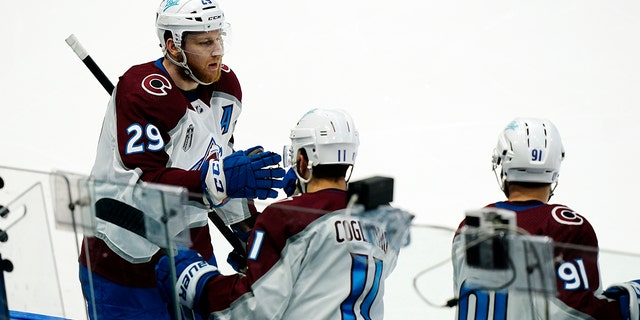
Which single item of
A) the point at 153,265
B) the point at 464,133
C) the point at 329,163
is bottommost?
the point at 464,133

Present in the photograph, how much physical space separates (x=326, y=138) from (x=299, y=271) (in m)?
0.34

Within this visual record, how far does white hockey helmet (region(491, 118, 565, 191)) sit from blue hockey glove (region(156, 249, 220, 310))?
30.9 inches

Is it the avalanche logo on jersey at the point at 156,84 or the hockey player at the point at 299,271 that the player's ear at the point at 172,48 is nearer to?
the avalanche logo on jersey at the point at 156,84

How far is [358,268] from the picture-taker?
8.14 ft

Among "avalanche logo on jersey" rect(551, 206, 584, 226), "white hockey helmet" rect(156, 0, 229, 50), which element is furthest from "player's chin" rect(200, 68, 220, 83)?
"avalanche logo on jersey" rect(551, 206, 584, 226)

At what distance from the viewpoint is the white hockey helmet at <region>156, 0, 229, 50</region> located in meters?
3.40

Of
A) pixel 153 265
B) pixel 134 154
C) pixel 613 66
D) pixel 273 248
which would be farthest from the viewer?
pixel 613 66

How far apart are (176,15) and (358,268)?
1.24 metres

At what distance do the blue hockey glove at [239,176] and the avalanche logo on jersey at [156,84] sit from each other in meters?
0.26

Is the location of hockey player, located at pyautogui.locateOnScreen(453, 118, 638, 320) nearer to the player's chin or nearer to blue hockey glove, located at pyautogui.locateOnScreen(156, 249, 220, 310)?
blue hockey glove, located at pyautogui.locateOnScreen(156, 249, 220, 310)

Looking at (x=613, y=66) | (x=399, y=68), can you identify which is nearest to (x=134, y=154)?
(x=399, y=68)

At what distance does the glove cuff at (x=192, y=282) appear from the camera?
8.09ft

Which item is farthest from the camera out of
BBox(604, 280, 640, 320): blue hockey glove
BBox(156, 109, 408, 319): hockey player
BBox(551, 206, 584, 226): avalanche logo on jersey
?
BBox(551, 206, 584, 226): avalanche logo on jersey

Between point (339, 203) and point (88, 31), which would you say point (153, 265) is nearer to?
point (339, 203)
